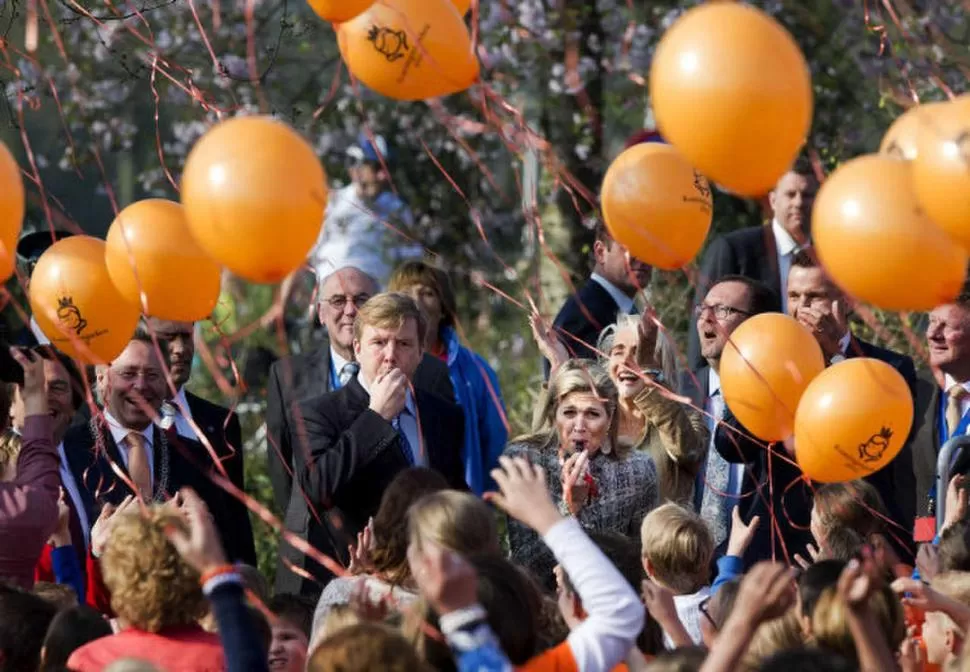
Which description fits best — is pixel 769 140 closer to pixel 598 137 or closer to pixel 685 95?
pixel 685 95

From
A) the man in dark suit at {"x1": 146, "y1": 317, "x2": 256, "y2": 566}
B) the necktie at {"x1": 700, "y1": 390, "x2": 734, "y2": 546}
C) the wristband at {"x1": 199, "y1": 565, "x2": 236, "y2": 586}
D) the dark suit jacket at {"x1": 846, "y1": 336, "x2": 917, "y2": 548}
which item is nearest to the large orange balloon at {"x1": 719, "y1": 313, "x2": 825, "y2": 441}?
the dark suit jacket at {"x1": 846, "y1": 336, "x2": 917, "y2": 548}

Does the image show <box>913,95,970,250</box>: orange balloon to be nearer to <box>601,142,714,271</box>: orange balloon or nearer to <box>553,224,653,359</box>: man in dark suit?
<box>601,142,714,271</box>: orange balloon

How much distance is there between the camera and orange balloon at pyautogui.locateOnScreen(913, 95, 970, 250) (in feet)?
13.6

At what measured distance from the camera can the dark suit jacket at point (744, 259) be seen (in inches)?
303

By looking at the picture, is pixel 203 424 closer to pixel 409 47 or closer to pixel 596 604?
pixel 409 47

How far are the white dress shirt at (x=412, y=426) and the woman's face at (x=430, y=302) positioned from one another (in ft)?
3.14

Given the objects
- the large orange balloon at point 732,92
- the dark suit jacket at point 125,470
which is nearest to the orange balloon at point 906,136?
the large orange balloon at point 732,92

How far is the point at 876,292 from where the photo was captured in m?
4.41

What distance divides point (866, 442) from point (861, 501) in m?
0.73

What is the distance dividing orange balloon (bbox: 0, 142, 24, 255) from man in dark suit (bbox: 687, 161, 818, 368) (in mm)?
3224

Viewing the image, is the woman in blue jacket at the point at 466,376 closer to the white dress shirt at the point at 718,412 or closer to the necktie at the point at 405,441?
the necktie at the point at 405,441

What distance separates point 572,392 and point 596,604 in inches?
85.8

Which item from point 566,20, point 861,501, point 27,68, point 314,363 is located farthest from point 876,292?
point 27,68

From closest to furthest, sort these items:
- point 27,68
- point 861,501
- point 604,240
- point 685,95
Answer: point 685,95 → point 861,501 → point 604,240 → point 27,68
